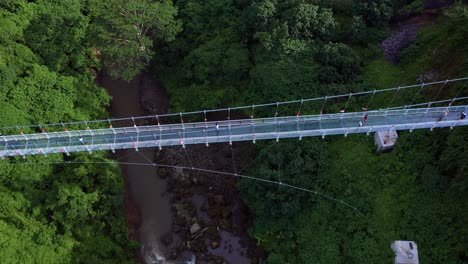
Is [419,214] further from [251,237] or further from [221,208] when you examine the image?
[221,208]

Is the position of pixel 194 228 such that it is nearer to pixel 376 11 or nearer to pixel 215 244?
pixel 215 244

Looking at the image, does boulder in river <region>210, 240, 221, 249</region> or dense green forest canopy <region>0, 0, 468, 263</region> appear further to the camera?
boulder in river <region>210, 240, 221, 249</region>

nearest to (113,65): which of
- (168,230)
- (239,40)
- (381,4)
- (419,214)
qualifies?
(239,40)

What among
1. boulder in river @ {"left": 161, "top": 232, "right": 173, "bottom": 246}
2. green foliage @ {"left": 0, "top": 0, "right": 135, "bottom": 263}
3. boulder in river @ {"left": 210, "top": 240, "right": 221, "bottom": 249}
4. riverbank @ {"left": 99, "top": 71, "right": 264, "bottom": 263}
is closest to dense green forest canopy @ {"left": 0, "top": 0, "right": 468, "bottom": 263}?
green foliage @ {"left": 0, "top": 0, "right": 135, "bottom": 263}

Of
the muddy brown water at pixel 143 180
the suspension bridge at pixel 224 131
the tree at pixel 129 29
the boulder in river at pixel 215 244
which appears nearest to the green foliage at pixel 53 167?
the muddy brown water at pixel 143 180

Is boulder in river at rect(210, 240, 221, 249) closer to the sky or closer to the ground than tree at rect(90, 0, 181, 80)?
closer to the ground

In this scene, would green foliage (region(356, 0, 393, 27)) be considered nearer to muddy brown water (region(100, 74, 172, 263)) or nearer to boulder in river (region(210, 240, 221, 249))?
muddy brown water (region(100, 74, 172, 263))

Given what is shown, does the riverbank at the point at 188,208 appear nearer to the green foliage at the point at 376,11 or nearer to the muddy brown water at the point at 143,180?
the muddy brown water at the point at 143,180
